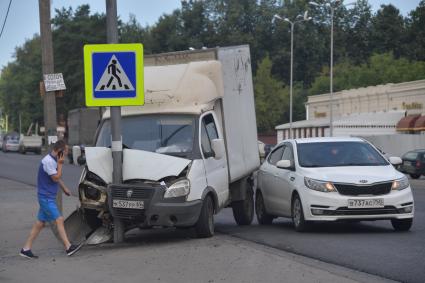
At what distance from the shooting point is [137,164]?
1226 centimetres

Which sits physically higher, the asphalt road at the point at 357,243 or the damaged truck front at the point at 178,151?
the damaged truck front at the point at 178,151

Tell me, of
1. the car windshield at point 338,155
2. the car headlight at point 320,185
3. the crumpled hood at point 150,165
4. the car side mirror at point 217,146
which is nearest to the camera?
the crumpled hood at point 150,165

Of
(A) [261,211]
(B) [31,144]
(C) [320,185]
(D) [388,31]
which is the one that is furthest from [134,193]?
(D) [388,31]

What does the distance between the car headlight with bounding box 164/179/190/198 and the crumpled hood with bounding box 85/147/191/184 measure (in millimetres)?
155

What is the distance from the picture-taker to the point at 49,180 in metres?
11.7

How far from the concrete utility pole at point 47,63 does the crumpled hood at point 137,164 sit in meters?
3.43

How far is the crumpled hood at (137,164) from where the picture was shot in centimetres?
1211

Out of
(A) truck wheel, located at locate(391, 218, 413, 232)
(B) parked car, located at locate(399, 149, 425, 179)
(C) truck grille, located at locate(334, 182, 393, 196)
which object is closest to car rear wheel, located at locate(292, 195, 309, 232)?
(C) truck grille, located at locate(334, 182, 393, 196)

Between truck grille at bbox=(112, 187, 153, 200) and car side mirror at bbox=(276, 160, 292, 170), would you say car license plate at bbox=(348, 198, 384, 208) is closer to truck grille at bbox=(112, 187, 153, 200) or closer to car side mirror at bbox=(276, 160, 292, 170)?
car side mirror at bbox=(276, 160, 292, 170)

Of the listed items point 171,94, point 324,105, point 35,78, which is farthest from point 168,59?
point 35,78

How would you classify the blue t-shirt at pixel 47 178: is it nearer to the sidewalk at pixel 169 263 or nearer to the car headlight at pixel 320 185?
the sidewalk at pixel 169 263

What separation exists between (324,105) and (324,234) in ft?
225

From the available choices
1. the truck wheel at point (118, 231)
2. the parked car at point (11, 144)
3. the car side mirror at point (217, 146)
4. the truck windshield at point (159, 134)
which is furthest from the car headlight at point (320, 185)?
the parked car at point (11, 144)

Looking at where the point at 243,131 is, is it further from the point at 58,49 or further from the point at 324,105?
the point at 58,49
